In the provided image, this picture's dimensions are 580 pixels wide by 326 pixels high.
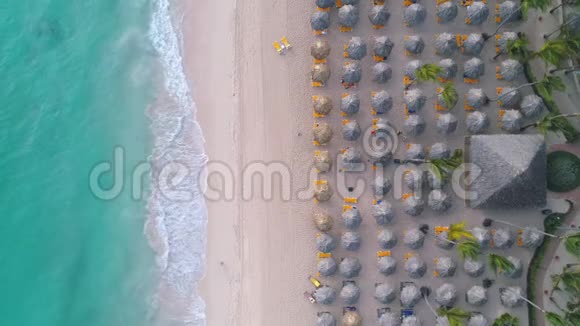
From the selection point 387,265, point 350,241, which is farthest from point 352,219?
point 387,265

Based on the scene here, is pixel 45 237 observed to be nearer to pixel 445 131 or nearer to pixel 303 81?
pixel 303 81

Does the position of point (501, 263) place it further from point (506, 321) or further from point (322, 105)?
point (322, 105)

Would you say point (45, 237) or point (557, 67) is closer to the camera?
point (557, 67)

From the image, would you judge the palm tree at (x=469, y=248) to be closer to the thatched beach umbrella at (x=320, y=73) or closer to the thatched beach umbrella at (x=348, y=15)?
the thatched beach umbrella at (x=320, y=73)

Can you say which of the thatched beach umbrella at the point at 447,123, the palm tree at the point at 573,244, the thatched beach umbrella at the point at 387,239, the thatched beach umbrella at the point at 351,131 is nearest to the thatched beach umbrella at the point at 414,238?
the thatched beach umbrella at the point at 387,239

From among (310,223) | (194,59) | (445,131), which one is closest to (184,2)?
(194,59)

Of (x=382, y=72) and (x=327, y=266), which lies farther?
(x=382, y=72)

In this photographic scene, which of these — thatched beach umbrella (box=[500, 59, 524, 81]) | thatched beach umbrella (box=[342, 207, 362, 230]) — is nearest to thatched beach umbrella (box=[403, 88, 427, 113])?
thatched beach umbrella (box=[500, 59, 524, 81])
